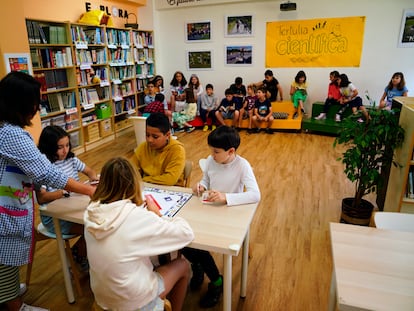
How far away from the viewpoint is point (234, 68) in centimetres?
720

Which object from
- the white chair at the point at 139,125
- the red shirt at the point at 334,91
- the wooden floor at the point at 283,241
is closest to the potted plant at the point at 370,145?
the wooden floor at the point at 283,241

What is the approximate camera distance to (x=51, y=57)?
183 inches

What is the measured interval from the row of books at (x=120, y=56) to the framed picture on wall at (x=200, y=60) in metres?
1.54

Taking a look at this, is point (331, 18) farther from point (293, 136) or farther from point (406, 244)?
point (406, 244)

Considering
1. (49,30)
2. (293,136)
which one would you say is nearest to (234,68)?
(293,136)

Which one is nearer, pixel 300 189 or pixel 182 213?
pixel 182 213

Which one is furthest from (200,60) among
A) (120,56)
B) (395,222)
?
(395,222)

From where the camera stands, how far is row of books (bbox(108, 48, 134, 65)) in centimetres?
593

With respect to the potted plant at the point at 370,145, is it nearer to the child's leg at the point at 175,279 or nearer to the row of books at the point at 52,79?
the child's leg at the point at 175,279

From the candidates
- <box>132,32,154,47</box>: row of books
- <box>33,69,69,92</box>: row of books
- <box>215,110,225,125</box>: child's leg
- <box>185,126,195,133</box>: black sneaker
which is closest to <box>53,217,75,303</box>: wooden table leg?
<box>33,69,69,92</box>: row of books

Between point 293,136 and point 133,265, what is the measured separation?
5373 millimetres

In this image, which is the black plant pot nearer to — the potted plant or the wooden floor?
the potted plant

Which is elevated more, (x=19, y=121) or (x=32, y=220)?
(x=19, y=121)

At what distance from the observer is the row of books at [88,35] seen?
4.99 meters
